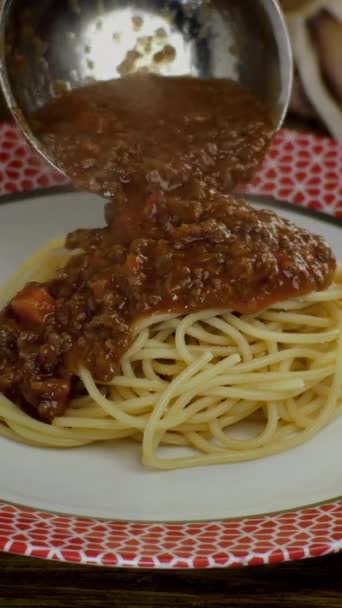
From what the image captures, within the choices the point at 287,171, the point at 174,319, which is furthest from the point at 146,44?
the point at 174,319

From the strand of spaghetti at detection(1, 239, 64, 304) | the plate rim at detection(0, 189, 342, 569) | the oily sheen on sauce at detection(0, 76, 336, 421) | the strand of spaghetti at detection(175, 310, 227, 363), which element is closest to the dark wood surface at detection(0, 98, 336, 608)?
the plate rim at detection(0, 189, 342, 569)

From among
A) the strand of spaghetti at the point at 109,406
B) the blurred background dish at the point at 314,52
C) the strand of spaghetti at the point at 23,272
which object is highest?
the blurred background dish at the point at 314,52

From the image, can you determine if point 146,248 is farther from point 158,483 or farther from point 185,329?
point 158,483

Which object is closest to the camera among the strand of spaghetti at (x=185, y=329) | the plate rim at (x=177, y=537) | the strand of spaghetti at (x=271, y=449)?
the plate rim at (x=177, y=537)

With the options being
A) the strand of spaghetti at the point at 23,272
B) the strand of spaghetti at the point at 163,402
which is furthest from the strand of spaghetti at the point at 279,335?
the strand of spaghetti at the point at 23,272

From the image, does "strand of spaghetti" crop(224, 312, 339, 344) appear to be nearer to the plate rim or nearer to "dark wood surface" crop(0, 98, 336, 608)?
the plate rim

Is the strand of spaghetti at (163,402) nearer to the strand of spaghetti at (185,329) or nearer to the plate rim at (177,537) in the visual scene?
the strand of spaghetti at (185,329)

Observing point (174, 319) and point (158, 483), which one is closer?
point (158, 483)
